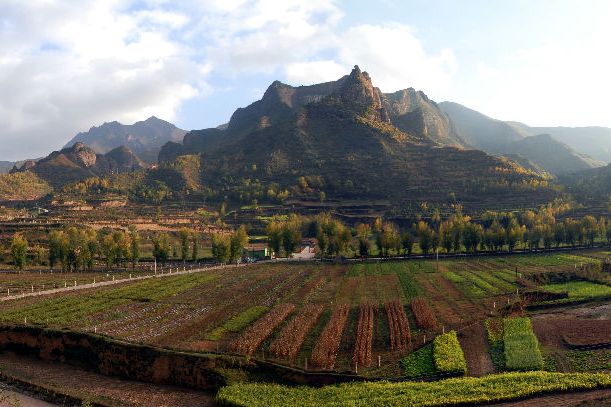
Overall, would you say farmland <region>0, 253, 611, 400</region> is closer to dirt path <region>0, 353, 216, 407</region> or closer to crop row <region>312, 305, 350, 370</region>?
crop row <region>312, 305, 350, 370</region>

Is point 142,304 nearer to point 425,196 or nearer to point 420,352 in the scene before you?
point 420,352

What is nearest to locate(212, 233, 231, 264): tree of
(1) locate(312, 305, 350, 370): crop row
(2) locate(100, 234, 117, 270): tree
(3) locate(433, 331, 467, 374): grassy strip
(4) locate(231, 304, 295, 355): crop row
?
(2) locate(100, 234, 117, 270): tree

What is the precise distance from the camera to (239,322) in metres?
47.6

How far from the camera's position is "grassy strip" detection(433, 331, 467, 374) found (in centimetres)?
3400

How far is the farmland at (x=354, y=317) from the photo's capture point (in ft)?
120

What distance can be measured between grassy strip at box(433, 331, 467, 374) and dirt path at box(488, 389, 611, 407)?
16.1ft

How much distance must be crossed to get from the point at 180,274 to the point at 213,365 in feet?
148

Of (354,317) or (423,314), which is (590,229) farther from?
(354,317)

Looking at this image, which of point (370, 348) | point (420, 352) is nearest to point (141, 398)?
point (370, 348)

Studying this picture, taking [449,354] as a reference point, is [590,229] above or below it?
above

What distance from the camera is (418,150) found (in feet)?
627

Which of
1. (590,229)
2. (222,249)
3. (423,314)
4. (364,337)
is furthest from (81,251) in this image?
(590,229)

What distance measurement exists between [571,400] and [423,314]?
19521 millimetres

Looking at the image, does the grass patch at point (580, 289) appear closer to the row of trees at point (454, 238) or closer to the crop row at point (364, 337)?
the crop row at point (364, 337)
